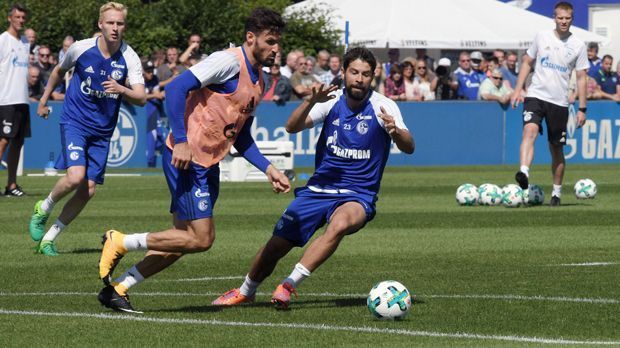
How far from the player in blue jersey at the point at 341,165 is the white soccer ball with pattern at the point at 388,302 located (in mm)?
718

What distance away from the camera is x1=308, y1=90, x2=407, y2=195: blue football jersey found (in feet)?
34.0

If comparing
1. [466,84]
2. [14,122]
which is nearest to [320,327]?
[14,122]

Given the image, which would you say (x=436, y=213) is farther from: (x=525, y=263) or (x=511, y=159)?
(x=511, y=159)

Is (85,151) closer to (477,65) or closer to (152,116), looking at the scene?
(152,116)

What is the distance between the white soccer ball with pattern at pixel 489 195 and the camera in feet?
65.8

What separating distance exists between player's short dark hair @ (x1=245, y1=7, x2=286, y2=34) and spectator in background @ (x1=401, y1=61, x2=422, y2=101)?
20.7 m

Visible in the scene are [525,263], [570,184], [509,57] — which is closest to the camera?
[525,263]

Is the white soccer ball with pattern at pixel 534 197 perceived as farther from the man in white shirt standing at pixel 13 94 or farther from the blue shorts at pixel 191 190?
the blue shorts at pixel 191 190

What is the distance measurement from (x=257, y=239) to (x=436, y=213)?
3.91 m

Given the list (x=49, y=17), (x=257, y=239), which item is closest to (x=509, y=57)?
(x=49, y=17)

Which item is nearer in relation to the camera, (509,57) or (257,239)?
(257,239)

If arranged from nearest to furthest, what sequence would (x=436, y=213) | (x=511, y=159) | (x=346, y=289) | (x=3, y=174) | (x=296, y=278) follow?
(x=296, y=278) < (x=346, y=289) < (x=436, y=213) < (x=3, y=174) < (x=511, y=159)

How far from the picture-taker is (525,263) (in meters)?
13.0

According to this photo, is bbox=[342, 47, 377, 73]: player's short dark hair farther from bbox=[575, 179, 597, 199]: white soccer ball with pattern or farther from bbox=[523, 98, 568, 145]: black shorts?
bbox=[575, 179, 597, 199]: white soccer ball with pattern
